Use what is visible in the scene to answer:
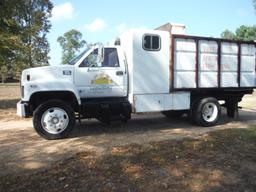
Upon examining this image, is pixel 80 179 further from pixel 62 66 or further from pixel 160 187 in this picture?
pixel 62 66

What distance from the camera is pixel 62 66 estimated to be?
8.91 m

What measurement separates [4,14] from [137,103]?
11593mm

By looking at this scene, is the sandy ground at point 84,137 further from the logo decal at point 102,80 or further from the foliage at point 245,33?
the foliage at point 245,33

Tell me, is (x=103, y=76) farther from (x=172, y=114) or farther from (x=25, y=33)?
(x=25, y=33)

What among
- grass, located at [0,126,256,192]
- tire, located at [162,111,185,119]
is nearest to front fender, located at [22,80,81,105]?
grass, located at [0,126,256,192]

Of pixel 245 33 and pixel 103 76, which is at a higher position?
pixel 245 33

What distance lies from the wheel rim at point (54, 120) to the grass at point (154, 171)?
1880mm

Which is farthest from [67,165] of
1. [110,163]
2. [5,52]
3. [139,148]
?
[5,52]

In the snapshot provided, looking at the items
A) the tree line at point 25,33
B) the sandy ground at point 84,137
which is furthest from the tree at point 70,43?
the sandy ground at point 84,137

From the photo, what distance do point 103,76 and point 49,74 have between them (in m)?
1.45

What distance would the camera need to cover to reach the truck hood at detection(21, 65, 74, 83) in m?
8.62

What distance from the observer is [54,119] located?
8695mm

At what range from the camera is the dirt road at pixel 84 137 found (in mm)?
6734

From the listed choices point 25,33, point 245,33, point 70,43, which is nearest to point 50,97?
point 25,33
